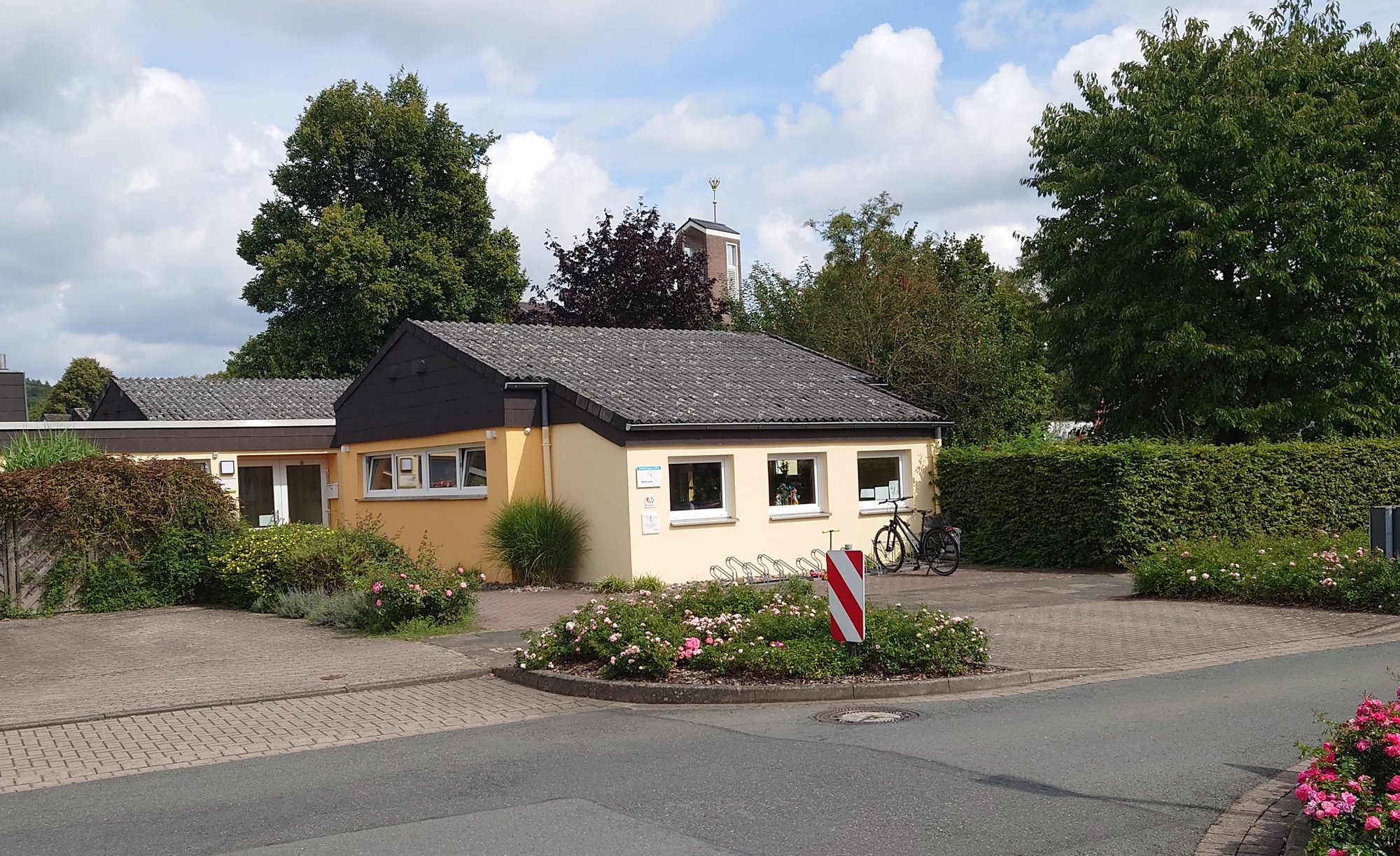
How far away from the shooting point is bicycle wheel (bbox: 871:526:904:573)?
21.1 metres

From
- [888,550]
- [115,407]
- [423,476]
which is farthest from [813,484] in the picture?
[115,407]

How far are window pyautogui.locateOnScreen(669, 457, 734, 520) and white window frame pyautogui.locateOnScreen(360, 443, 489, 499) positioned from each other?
143 inches

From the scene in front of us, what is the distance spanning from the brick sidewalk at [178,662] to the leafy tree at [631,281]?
2247 cm

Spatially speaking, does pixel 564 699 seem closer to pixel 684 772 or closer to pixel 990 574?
pixel 684 772

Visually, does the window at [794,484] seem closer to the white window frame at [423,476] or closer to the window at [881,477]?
the window at [881,477]

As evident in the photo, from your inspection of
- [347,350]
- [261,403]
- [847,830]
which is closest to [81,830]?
[847,830]

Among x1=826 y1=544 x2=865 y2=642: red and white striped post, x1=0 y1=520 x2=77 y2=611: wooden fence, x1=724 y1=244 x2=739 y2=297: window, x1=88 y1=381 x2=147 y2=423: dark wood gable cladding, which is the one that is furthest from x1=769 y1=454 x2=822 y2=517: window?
x1=724 y1=244 x2=739 y2=297: window

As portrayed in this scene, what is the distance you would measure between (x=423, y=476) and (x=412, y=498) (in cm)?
52

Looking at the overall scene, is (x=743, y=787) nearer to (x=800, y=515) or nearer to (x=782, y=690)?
(x=782, y=690)

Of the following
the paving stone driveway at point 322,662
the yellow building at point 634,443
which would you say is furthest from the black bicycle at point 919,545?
the paving stone driveway at point 322,662

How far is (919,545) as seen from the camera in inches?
819

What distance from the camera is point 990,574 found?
65.3ft

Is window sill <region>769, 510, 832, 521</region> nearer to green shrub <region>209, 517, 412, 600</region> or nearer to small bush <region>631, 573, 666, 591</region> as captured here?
small bush <region>631, 573, 666, 591</region>

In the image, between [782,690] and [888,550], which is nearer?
[782,690]
